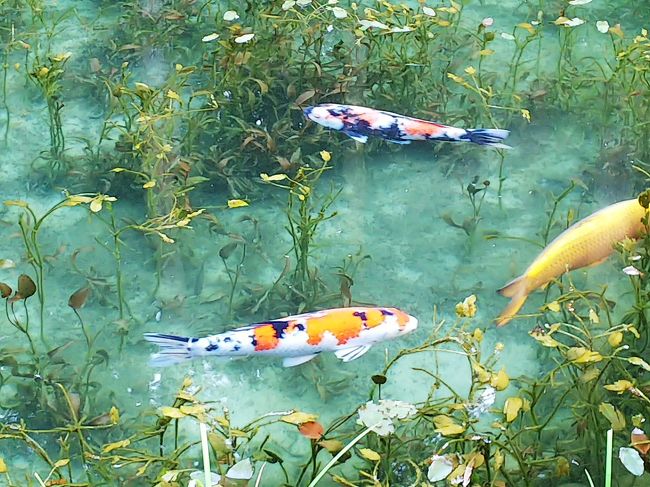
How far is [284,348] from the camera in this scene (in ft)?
9.81

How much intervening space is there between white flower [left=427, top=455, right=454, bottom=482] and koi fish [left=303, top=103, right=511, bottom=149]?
5.76 feet

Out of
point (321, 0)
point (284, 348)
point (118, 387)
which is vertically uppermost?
point (321, 0)

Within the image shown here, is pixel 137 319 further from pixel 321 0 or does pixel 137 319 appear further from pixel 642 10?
pixel 642 10

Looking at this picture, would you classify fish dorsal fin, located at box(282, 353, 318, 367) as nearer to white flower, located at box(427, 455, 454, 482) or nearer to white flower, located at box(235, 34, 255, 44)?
white flower, located at box(427, 455, 454, 482)

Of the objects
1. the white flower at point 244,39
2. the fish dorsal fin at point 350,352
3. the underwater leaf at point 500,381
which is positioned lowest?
the fish dorsal fin at point 350,352

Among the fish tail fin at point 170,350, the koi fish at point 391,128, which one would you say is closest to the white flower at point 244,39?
the koi fish at point 391,128

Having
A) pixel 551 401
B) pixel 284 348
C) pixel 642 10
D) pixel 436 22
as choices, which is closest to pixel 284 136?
pixel 436 22

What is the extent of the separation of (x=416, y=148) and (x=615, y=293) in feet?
3.73

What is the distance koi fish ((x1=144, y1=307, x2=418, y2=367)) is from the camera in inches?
117

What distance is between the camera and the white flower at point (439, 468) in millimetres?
2268

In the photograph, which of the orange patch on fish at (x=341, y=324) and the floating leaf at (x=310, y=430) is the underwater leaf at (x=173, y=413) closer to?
the floating leaf at (x=310, y=430)

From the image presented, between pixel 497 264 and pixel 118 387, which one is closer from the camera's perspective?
pixel 118 387

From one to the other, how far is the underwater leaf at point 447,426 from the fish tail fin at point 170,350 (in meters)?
0.93

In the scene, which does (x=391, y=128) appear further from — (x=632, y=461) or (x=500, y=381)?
(x=632, y=461)
